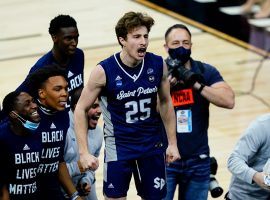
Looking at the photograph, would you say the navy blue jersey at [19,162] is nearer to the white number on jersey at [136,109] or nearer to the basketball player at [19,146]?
the basketball player at [19,146]

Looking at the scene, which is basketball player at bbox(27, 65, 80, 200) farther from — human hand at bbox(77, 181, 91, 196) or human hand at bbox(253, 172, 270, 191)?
human hand at bbox(253, 172, 270, 191)

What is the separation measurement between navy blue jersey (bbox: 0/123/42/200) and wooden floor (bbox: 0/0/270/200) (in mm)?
2524

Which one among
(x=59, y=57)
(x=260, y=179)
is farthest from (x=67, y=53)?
(x=260, y=179)

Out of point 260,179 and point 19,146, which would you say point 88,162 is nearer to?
point 19,146

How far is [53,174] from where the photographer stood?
6215 millimetres

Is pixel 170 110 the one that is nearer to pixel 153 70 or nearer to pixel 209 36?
pixel 153 70

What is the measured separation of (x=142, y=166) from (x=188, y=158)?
0.67 meters

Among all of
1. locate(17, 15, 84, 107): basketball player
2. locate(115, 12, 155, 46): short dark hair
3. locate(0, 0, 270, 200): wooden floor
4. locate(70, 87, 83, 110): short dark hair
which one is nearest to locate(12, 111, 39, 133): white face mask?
locate(115, 12, 155, 46): short dark hair

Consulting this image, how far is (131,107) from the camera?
6473 mm

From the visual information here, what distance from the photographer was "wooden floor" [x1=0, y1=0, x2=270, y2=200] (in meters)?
10.3

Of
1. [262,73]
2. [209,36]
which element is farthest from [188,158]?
[209,36]

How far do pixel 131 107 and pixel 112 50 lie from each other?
6.35 meters

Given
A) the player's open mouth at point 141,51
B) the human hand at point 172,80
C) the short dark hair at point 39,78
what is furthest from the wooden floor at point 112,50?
the short dark hair at point 39,78

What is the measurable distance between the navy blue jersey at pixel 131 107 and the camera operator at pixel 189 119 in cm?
51
